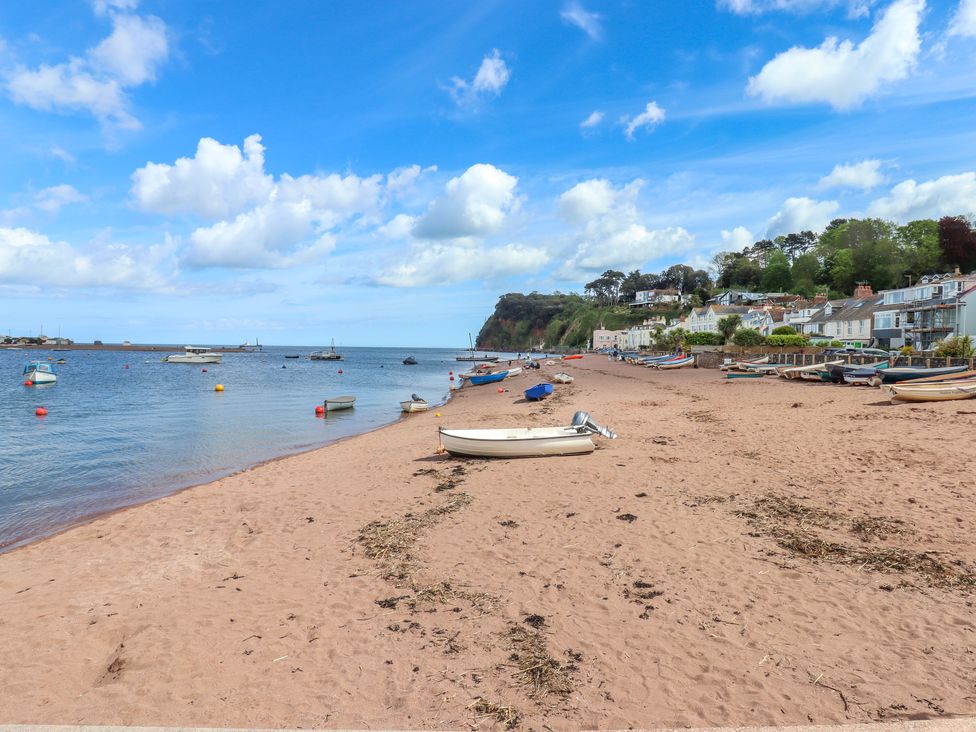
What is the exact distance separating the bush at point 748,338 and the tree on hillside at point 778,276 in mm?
66036

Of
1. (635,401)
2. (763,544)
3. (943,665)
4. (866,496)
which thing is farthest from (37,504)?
(635,401)

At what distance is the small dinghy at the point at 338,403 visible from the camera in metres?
29.7

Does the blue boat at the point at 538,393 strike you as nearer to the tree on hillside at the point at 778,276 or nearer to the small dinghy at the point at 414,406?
the small dinghy at the point at 414,406

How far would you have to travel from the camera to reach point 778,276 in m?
114

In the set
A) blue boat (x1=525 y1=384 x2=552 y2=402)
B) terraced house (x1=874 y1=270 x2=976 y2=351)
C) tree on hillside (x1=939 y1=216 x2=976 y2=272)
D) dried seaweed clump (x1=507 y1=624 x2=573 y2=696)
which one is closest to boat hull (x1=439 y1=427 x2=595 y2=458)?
dried seaweed clump (x1=507 y1=624 x2=573 y2=696)

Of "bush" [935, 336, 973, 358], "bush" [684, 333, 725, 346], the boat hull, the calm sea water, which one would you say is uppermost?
"bush" [684, 333, 725, 346]

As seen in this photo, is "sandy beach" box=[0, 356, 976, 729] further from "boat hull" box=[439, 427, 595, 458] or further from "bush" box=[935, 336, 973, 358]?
"bush" box=[935, 336, 973, 358]

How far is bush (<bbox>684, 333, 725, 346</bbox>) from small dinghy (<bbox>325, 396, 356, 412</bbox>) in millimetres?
47379

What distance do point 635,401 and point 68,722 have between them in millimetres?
24098

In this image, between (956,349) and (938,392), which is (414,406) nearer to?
(938,392)

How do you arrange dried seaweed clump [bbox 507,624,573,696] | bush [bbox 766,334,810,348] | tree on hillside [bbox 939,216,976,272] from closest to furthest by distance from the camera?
dried seaweed clump [bbox 507,624,573,696] < bush [bbox 766,334,810,348] < tree on hillside [bbox 939,216,976,272]

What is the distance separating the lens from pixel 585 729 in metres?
4.03

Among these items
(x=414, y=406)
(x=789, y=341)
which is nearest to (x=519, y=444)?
(x=414, y=406)

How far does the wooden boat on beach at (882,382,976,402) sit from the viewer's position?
19203 mm
